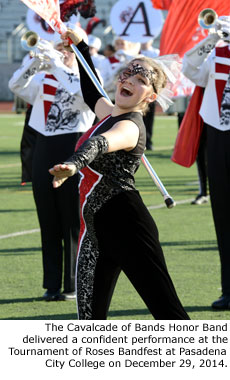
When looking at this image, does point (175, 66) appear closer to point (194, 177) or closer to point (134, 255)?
point (134, 255)

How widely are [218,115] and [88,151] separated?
2560 mm

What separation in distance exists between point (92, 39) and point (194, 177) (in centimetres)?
342

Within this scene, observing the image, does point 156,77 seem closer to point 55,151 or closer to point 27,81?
point 55,151

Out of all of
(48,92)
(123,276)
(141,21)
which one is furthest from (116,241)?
(141,21)

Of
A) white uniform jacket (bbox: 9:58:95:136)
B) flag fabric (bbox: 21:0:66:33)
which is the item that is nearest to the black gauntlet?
Result: flag fabric (bbox: 21:0:66:33)

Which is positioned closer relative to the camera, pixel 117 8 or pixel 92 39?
pixel 117 8

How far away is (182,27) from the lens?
6.76m

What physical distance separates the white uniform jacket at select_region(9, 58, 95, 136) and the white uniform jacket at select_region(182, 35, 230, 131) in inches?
28.0

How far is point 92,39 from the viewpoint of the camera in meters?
15.5

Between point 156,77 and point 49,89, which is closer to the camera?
point 156,77

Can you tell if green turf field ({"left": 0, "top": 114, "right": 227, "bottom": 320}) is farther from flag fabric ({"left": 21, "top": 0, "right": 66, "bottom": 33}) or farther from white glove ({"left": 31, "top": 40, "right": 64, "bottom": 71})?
flag fabric ({"left": 21, "top": 0, "right": 66, "bottom": 33})

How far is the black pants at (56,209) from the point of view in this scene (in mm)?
6227

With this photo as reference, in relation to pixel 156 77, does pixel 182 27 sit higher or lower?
lower
